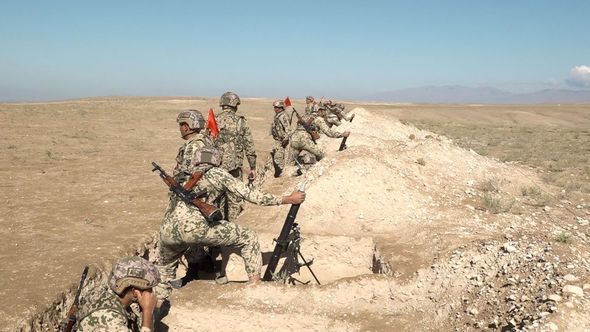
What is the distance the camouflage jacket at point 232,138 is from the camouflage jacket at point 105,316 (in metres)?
5.16

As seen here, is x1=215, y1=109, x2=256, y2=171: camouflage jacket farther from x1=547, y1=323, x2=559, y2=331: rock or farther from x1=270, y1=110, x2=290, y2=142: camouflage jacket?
x1=547, y1=323, x2=559, y2=331: rock

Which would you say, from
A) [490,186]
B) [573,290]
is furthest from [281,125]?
[573,290]

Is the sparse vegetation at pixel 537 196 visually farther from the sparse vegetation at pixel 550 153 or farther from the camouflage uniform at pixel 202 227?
the camouflage uniform at pixel 202 227

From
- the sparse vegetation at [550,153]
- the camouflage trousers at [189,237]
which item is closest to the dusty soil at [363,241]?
the camouflage trousers at [189,237]

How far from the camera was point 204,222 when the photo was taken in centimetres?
555

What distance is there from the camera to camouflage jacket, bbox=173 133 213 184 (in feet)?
18.8

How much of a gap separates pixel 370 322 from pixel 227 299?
1.90m

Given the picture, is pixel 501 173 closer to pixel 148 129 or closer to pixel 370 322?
pixel 370 322

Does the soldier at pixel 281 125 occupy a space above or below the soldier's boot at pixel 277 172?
above

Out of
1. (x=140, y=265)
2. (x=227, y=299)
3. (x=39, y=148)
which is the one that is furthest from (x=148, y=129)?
(x=140, y=265)

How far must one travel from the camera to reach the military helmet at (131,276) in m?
3.64

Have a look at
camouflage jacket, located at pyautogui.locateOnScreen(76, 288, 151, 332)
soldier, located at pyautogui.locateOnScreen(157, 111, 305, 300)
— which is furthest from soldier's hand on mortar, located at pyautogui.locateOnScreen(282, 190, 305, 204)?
camouflage jacket, located at pyautogui.locateOnScreen(76, 288, 151, 332)

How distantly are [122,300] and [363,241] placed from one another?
520cm

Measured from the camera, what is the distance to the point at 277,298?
595 cm
